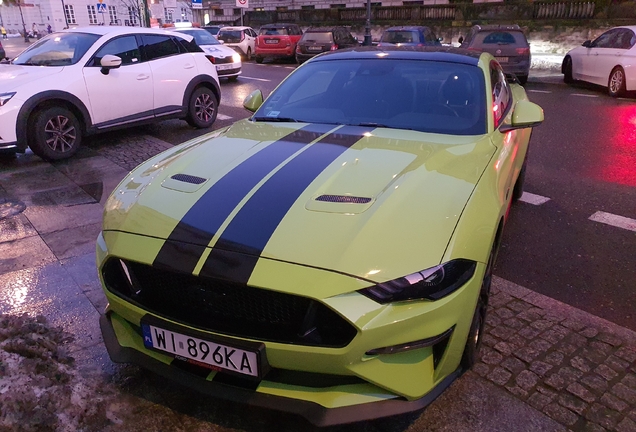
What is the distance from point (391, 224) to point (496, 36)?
1374cm

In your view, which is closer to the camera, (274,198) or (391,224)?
(391,224)

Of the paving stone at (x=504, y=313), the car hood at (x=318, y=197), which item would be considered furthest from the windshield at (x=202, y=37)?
the paving stone at (x=504, y=313)

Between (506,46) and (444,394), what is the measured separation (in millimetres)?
13225

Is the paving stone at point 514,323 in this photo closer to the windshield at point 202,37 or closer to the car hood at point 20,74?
the car hood at point 20,74

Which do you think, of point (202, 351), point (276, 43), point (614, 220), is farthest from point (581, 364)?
point (276, 43)

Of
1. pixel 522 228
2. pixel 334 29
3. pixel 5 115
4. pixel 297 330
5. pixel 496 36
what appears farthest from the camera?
pixel 334 29

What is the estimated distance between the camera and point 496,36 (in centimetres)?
1432

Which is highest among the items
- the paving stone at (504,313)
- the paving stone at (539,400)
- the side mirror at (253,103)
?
the side mirror at (253,103)

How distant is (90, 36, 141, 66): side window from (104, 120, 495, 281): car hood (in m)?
5.05

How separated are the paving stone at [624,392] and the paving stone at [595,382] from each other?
0.04 metres

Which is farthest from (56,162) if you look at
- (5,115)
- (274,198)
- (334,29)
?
(334,29)

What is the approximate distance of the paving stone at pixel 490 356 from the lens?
296cm

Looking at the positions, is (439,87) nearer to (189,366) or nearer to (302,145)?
(302,145)

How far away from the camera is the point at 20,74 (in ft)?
22.8
